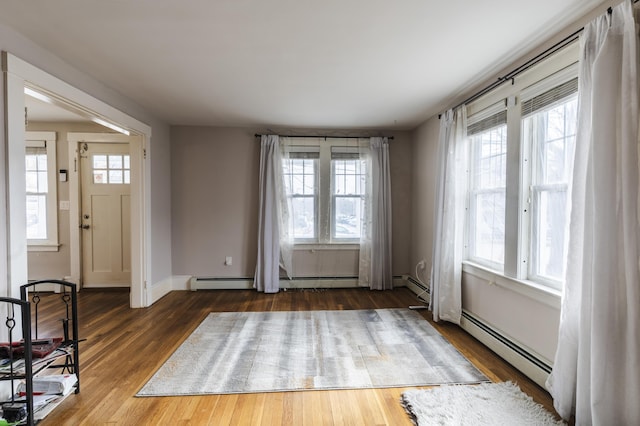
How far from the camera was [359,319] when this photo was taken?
10.9ft

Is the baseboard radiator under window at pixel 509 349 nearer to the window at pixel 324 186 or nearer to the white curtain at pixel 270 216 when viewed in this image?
the window at pixel 324 186

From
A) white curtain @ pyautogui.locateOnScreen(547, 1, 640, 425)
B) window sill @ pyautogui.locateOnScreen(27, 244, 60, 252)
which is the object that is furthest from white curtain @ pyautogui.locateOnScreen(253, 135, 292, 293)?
white curtain @ pyautogui.locateOnScreen(547, 1, 640, 425)

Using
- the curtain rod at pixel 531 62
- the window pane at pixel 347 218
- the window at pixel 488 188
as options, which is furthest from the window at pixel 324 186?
the curtain rod at pixel 531 62

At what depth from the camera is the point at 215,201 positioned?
4.48 metres

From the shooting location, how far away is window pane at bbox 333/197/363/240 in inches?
180

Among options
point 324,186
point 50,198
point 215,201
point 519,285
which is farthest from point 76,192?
point 519,285

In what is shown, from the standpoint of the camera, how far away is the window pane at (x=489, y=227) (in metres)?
2.67

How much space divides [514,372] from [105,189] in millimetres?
5390

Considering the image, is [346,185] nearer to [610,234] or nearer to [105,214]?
[610,234]

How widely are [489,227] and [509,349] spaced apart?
1.05 m

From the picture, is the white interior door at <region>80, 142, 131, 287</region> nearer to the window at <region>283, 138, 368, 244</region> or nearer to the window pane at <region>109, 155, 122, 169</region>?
the window pane at <region>109, 155, 122, 169</region>

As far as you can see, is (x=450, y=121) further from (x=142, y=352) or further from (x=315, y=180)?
(x=142, y=352)

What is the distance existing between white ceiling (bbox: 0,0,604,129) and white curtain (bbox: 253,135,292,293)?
1.08 m

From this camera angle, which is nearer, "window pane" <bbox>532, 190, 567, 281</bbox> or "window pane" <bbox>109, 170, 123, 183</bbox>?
"window pane" <bbox>532, 190, 567, 281</bbox>
